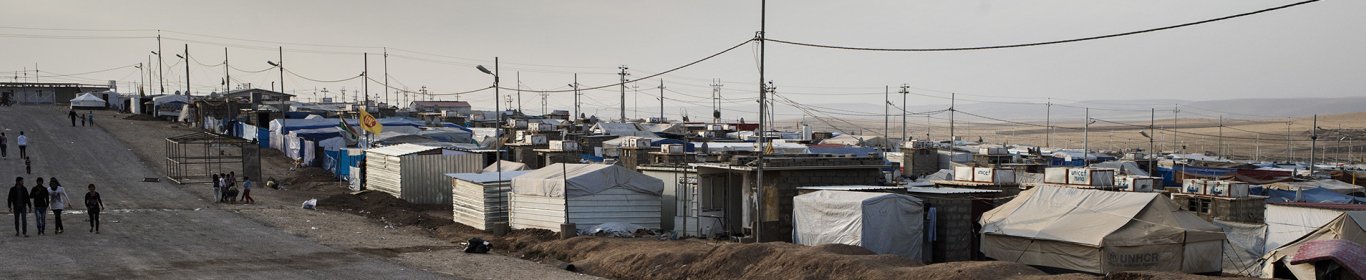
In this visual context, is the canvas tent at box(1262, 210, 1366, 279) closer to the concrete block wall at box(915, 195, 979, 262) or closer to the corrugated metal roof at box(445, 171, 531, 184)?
the concrete block wall at box(915, 195, 979, 262)

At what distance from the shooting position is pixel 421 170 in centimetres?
3266

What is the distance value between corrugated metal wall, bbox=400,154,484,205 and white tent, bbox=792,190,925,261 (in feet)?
53.7

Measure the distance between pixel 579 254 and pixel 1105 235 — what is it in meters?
9.25

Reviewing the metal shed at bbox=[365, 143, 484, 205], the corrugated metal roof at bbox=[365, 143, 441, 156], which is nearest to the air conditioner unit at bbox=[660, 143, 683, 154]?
the metal shed at bbox=[365, 143, 484, 205]

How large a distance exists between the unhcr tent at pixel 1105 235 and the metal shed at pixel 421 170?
18.5m

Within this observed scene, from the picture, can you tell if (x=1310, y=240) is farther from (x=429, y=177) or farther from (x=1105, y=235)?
(x=429, y=177)

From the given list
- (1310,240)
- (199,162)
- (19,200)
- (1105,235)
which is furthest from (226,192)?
(1310,240)

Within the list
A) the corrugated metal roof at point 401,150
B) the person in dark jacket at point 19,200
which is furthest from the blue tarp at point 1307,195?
the person in dark jacket at point 19,200

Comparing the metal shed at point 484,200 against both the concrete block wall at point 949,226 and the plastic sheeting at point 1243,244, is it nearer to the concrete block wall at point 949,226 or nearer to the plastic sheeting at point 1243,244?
the concrete block wall at point 949,226

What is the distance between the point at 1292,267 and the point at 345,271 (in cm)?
1536

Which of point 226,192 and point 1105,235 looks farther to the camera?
point 226,192

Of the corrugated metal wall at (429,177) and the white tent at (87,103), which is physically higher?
the white tent at (87,103)

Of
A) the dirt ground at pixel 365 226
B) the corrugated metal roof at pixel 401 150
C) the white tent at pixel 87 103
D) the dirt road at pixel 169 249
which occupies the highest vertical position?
the white tent at pixel 87 103

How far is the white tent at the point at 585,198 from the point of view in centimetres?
2386
